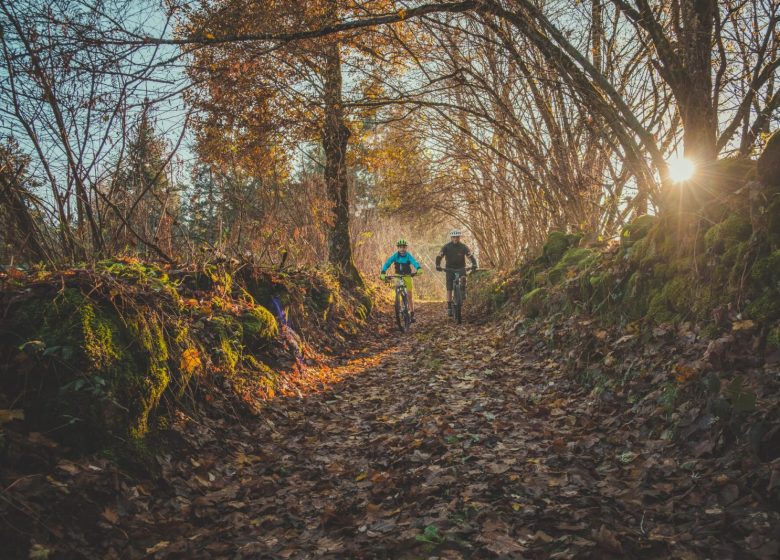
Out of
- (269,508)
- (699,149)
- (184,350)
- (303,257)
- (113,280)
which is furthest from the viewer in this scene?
(303,257)

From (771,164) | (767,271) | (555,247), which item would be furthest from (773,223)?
(555,247)

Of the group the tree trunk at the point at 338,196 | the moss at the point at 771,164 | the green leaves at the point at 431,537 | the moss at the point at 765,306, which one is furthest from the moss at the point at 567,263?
the green leaves at the point at 431,537

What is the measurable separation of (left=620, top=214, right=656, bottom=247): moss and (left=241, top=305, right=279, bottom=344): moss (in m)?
4.75

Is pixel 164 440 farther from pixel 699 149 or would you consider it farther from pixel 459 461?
pixel 699 149

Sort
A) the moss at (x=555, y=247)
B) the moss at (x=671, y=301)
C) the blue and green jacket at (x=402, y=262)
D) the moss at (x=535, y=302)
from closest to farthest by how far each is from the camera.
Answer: the moss at (x=671, y=301), the moss at (x=535, y=302), the moss at (x=555, y=247), the blue and green jacket at (x=402, y=262)

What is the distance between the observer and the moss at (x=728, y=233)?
148 inches

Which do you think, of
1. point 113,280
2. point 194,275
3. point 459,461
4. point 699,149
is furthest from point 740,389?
point 194,275

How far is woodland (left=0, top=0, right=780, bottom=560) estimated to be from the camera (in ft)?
8.23

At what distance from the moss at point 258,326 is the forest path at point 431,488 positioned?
3.31 ft

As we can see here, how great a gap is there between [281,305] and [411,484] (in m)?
4.13

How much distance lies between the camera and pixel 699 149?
464 centimetres

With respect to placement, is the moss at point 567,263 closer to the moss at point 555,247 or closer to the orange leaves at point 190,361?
the moss at point 555,247

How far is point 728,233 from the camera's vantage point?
12.7 feet

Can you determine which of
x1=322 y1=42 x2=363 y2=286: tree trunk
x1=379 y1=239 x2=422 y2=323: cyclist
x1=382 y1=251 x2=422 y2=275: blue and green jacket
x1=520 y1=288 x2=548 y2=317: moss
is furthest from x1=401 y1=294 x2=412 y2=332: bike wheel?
x1=520 y1=288 x2=548 y2=317: moss
